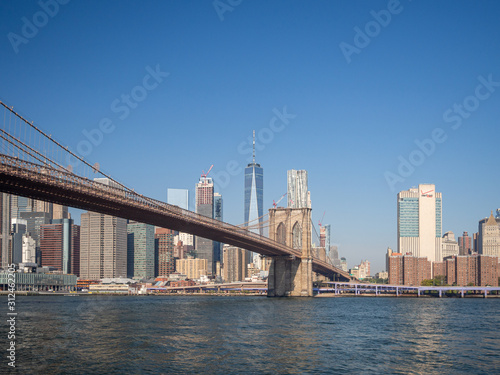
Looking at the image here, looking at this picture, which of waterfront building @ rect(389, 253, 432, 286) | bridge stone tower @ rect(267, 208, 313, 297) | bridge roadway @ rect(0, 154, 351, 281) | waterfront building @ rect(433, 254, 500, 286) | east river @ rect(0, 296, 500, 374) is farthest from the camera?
waterfront building @ rect(389, 253, 432, 286)

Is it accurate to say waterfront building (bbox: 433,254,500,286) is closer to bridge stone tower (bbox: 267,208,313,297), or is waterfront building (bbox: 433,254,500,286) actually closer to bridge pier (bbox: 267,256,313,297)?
bridge stone tower (bbox: 267,208,313,297)

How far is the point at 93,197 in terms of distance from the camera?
52375 mm

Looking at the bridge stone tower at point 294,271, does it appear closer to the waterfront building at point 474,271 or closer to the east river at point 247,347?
the east river at point 247,347

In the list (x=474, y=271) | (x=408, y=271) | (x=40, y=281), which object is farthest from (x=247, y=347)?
(x=40, y=281)

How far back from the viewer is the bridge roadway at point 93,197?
4450 cm

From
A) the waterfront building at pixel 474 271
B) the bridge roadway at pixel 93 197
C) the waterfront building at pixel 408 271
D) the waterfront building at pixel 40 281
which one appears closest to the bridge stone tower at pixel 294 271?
the bridge roadway at pixel 93 197

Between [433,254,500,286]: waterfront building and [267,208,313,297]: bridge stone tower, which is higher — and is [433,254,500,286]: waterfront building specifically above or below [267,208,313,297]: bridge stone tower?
below

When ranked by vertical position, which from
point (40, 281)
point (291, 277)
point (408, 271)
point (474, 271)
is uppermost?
point (291, 277)

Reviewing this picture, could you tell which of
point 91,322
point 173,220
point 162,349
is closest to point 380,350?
point 162,349

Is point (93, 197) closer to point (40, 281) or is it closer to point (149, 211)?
point (149, 211)

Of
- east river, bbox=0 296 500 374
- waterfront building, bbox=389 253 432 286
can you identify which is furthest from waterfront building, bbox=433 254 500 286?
east river, bbox=0 296 500 374

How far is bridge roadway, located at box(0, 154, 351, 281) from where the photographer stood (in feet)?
146

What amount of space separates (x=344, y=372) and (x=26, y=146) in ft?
111

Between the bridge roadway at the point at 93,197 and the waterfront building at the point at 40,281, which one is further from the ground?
the bridge roadway at the point at 93,197
